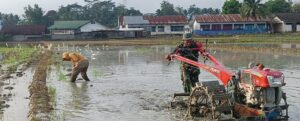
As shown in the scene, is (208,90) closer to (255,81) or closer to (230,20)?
(255,81)

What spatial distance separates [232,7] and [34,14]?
116 feet

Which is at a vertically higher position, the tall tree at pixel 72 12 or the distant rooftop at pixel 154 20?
the tall tree at pixel 72 12

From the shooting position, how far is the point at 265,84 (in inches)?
331

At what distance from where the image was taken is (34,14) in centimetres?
8656

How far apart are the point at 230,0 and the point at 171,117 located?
69.5 meters

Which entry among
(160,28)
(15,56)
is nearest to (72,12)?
(160,28)

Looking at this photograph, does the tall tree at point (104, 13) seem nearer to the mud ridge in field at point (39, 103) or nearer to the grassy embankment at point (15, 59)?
the grassy embankment at point (15, 59)

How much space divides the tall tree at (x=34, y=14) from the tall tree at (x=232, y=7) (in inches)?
1318

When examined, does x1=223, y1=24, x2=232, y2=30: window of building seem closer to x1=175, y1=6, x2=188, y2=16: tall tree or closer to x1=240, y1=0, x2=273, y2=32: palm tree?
x1=240, y1=0, x2=273, y2=32: palm tree

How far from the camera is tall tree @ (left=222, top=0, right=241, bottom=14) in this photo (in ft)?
251

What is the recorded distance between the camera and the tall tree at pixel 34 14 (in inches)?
3391

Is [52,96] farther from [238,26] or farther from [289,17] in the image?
[289,17]

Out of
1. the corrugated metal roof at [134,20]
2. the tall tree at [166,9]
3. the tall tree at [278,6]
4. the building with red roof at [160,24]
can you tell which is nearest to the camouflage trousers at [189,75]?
the building with red roof at [160,24]

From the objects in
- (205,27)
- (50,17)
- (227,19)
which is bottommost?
(205,27)
